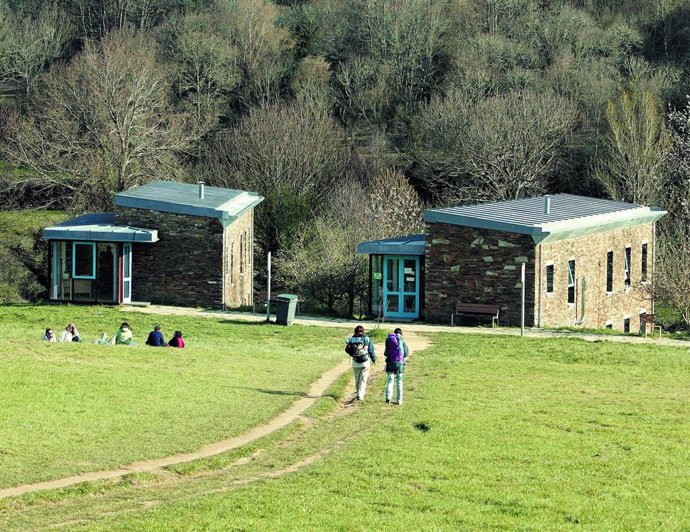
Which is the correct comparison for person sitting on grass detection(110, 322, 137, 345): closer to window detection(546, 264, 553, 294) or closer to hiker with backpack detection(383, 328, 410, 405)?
hiker with backpack detection(383, 328, 410, 405)

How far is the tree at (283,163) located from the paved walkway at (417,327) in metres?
18.7

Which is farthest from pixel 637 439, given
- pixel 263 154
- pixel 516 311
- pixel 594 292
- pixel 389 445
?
pixel 263 154

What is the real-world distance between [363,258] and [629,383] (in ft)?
64.1

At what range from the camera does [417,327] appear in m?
46.5

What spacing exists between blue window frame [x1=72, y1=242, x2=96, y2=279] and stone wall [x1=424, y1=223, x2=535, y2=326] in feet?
37.4

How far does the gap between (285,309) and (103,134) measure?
37624mm

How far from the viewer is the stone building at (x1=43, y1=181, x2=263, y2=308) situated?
49.3m

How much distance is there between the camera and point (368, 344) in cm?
3030

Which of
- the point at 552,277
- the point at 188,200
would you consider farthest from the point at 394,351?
the point at 188,200

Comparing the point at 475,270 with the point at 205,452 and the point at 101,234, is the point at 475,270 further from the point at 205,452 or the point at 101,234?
the point at 205,452

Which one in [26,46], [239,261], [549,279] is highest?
[26,46]

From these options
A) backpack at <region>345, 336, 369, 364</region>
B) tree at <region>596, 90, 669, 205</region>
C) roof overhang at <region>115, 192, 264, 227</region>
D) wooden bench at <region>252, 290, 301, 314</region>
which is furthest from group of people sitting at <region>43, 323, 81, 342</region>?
tree at <region>596, 90, 669, 205</region>

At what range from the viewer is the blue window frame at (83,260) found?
49438 millimetres

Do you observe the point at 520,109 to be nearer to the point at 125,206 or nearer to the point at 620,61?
the point at 620,61
